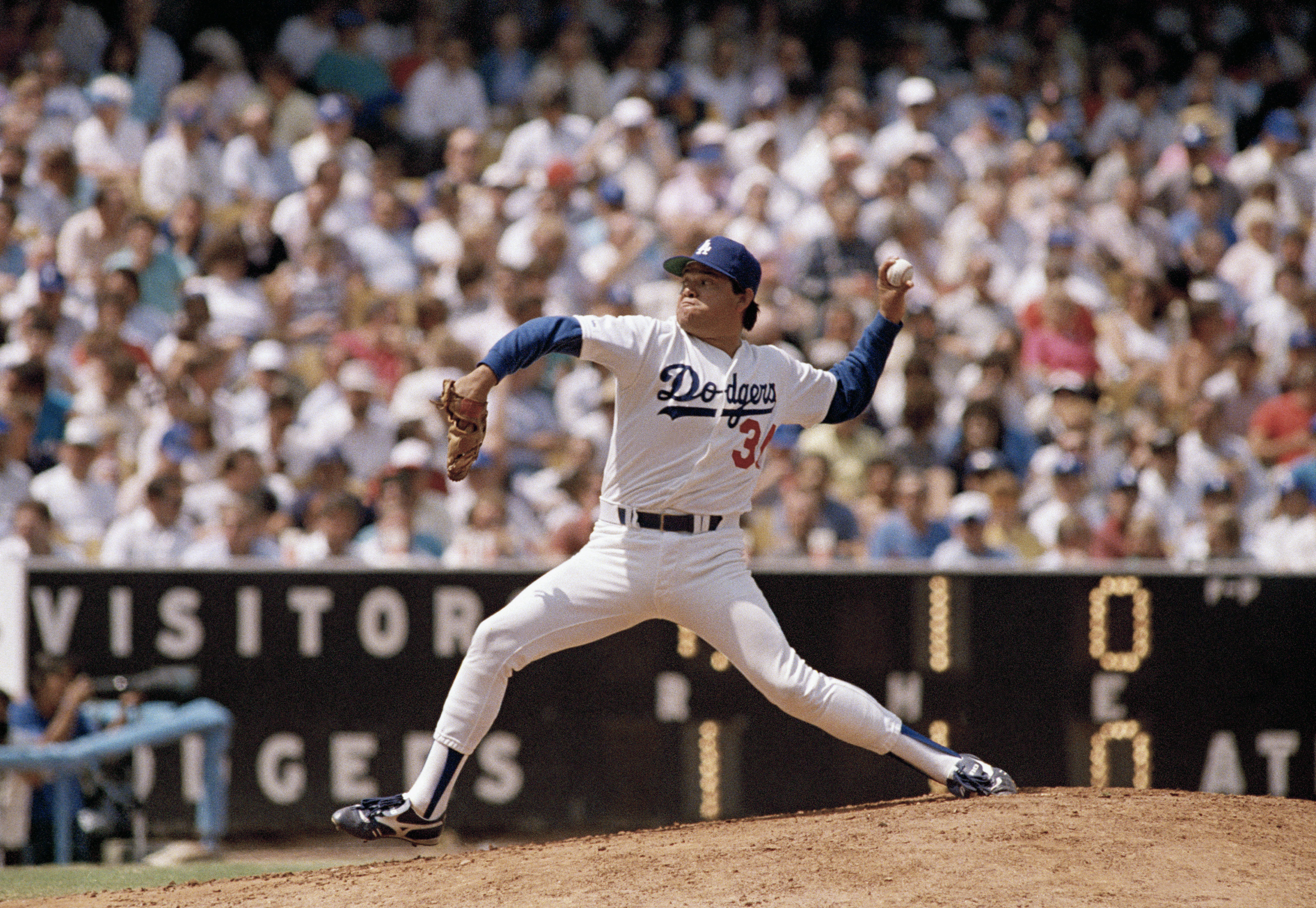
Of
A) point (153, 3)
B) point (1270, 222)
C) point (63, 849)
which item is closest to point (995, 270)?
point (1270, 222)

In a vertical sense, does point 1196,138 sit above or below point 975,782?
above

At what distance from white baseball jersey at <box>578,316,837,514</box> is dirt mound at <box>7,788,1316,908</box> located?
1053mm

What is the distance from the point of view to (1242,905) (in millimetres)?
4410

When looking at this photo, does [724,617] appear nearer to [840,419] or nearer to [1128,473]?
[840,419]

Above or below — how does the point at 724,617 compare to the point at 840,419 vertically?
below

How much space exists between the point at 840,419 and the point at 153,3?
837 cm

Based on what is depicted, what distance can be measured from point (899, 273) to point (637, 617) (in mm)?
1382

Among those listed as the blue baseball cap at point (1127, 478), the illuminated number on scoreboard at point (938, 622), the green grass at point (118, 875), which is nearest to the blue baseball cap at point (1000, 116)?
the blue baseball cap at point (1127, 478)

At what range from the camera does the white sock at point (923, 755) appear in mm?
5383

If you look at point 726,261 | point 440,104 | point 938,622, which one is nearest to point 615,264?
point 440,104

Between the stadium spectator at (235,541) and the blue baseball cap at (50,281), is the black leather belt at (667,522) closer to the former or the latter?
the stadium spectator at (235,541)

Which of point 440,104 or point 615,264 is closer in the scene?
point 615,264

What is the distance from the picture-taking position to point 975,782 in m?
5.49

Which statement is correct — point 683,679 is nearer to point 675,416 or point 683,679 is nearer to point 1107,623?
point 1107,623
